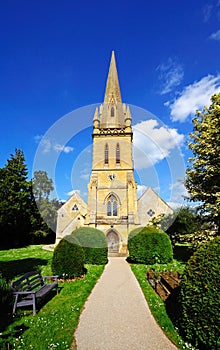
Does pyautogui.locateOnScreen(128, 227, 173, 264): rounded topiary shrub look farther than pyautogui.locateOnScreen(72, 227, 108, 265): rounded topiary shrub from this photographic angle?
No

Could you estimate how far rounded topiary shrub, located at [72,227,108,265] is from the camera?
17069 millimetres

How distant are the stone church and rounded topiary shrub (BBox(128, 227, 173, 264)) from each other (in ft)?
27.3

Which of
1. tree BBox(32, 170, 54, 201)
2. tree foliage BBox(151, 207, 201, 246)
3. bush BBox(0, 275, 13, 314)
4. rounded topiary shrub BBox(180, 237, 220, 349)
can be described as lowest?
bush BBox(0, 275, 13, 314)

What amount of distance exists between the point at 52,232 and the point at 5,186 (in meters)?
14.7

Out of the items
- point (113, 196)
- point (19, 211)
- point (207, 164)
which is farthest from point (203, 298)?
point (19, 211)

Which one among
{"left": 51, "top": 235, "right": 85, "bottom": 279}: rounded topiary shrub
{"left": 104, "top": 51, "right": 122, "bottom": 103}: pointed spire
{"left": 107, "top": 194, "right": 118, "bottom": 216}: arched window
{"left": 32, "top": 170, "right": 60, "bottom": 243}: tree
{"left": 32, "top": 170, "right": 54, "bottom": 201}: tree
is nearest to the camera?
{"left": 51, "top": 235, "right": 85, "bottom": 279}: rounded topiary shrub

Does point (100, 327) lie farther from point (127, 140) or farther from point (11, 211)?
point (11, 211)

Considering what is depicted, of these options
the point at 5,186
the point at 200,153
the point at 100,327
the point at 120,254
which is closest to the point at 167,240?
the point at 200,153

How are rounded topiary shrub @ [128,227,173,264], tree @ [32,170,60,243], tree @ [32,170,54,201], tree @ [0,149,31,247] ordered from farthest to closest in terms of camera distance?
tree @ [32,170,54,201] → tree @ [32,170,60,243] → tree @ [0,149,31,247] → rounded topiary shrub @ [128,227,173,264]

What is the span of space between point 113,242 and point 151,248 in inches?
425

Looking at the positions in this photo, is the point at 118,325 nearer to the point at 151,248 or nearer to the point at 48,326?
the point at 48,326

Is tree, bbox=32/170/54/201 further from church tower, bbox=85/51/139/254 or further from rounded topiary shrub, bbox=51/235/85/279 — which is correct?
rounded topiary shrub, bbox=51/235/85/279

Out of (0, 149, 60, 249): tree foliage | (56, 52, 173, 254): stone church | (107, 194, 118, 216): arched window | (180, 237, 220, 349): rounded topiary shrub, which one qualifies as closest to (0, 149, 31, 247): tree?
(0, 149, 60, 249): tree foliage

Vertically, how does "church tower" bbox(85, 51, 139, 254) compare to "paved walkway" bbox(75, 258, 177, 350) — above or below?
above
